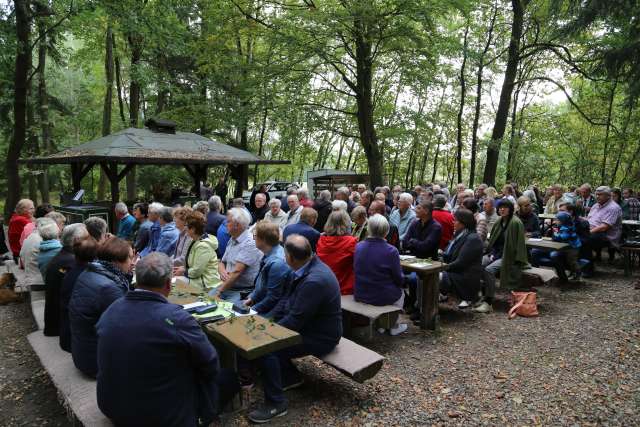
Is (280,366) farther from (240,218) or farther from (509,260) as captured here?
(509,260)

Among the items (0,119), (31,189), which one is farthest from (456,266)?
(31,189)

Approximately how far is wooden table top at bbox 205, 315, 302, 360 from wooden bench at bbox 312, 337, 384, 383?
0.48 meters

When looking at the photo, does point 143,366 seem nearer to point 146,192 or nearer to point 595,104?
point 146,192

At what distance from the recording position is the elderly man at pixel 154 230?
6.13 metres

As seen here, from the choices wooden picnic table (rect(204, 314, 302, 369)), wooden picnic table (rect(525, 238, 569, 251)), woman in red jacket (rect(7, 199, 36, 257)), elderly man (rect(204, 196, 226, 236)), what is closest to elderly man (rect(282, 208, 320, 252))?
elderly man (rect(204, 196, 226, 236))

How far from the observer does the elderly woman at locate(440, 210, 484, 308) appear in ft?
17.0

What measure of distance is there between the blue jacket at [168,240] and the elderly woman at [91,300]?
2.64 m

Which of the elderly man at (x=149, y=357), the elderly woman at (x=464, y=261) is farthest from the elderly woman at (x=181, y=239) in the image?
the elderly woman at (x=464, y=261)

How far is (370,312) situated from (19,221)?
616 centimetres

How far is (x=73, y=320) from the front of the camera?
2.98 m

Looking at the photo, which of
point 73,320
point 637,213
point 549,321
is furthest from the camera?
point 637,213

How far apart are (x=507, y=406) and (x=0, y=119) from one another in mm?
19756

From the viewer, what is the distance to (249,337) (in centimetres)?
287

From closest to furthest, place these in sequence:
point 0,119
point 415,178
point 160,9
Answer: point 160,9 < point 0,119 < point 415,178
